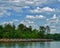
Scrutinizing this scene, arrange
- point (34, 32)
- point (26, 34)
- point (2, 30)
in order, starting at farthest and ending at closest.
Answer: point (34, 32) < point (26, 34) < point (2, 30)

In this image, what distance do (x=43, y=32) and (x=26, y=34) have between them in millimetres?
17053

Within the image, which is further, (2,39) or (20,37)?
(20,37)

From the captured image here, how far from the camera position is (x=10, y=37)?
14150 centimetres

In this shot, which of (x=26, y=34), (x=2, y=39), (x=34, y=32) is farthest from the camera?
(x=34, y=32)

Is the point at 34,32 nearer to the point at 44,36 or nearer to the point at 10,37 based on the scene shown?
the point at 44,36

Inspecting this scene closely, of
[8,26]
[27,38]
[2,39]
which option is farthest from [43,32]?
[2,39]

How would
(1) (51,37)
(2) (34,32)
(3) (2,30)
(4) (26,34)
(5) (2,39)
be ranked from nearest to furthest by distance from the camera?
1. (5) (2,39)
2. (3) (2,30)
3. (4) (26,34)
4. (2) (34,32)
5. (1) (51,37)

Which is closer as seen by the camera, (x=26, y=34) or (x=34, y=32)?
(x=26, y=34)

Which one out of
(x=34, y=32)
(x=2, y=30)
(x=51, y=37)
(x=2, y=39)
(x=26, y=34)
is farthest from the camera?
(x=51, y=37)

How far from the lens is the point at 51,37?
19762 cm

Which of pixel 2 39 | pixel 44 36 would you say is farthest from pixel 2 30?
pixel 44 36

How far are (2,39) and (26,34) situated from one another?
80.7 feet

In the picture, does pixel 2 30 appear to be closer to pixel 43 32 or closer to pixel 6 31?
pixel 6 31

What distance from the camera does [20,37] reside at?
5861 inches
